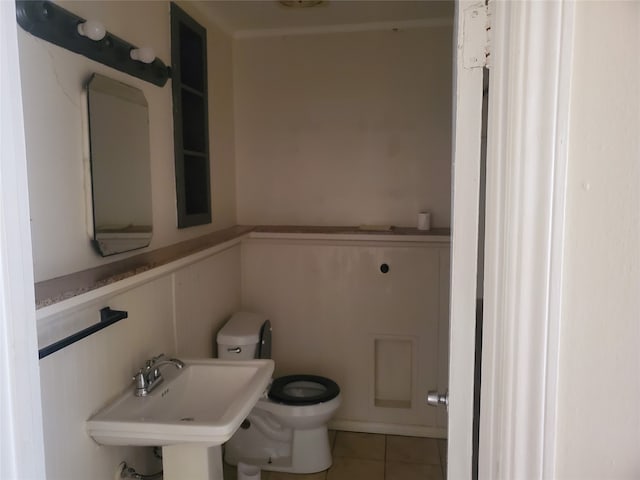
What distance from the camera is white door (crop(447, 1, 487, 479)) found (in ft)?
2.49

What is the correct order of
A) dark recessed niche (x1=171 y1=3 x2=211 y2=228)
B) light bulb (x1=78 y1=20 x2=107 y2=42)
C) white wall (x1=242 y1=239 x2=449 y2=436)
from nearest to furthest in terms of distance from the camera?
1. light bulb (x1=78 y1=20 x2=107 y2=42)
2. dark recessed niche (x1=171 y1=3 x2=211 y2=228)
3. white wall (x1=242 y1=239 x2=449 y2=436)

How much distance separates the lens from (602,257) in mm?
673

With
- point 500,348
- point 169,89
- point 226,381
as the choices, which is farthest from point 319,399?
point 500,348

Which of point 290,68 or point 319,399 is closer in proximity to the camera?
point 319,399

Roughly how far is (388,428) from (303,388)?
60cm

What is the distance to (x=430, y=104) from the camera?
2.86 meters

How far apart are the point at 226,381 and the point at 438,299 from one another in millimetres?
1373

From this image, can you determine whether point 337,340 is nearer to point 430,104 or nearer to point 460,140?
point 430,104

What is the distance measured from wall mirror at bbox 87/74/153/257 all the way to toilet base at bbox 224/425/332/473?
3.95 ft

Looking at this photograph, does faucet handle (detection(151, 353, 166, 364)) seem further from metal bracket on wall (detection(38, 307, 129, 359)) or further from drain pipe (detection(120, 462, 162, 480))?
drain pipe (detection(120, 462, 162, 480))

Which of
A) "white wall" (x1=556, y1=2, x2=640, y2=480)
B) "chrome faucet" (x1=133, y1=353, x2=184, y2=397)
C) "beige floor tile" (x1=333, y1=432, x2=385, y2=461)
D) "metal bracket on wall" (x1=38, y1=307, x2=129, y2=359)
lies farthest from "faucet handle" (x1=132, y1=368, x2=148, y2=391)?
"beige floor tile" (x1=333, y1=432, x2=385, y2=461)

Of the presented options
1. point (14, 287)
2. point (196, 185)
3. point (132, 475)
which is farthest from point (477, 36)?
point (196, 185)

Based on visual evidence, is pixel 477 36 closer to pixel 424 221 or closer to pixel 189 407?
pixel 189 407

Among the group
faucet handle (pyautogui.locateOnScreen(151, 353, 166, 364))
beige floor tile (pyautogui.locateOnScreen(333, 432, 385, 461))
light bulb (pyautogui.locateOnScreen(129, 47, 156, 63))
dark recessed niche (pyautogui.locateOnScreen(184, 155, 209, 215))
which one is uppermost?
light bulb (pyautogui.locateOnScreen(129, 47, 156, 63))
